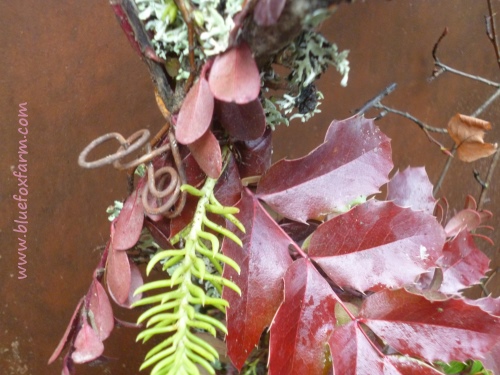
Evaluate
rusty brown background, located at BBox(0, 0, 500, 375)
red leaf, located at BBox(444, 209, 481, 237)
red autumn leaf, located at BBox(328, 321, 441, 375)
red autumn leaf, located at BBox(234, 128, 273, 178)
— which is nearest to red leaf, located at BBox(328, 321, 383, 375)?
red autumn leaf, located at BBox(328, 321, 441, 375)

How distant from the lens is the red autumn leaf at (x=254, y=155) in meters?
0.33

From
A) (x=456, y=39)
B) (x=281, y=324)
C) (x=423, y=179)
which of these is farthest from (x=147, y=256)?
(x=456, y=39)

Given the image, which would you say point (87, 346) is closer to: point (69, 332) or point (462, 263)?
point (69, 332)

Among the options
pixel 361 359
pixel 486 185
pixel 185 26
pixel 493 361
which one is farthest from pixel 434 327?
pixel 486 185

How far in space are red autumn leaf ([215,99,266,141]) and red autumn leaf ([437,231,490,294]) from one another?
25 centimetres

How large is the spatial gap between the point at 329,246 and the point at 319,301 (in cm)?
4

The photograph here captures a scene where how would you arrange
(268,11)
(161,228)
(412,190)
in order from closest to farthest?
(268,11), (161,228), (412,190)

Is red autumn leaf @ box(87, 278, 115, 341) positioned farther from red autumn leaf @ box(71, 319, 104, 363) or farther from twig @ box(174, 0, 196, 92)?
twig @ box(174, 0, 196, 92)

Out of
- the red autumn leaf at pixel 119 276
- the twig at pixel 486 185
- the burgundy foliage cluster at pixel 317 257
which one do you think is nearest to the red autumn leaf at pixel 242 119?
the burgundy foliage cluster at pixel 317 257

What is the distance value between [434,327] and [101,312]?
242 mm

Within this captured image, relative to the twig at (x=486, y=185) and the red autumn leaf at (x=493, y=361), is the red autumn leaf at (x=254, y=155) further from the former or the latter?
the twig at (x=486, y=185)

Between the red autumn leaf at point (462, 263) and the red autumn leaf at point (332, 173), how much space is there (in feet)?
0.54

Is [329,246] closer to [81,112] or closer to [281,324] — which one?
[281,324]

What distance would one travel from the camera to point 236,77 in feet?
0.82
